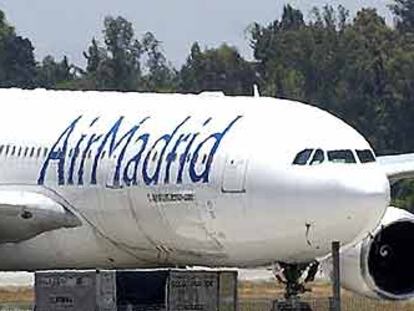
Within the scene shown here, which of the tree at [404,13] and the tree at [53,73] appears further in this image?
the tree at [404,13]

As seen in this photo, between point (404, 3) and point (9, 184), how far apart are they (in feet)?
286

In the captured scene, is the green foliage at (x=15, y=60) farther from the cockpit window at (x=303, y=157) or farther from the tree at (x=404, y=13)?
the cockpit window at (x=303, y=157)

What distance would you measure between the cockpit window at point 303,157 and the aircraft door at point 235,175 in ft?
2.61

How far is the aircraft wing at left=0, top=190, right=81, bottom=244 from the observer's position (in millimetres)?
33406

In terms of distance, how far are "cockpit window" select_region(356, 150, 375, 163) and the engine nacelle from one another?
2185mm

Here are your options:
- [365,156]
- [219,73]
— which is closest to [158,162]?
[365,156]

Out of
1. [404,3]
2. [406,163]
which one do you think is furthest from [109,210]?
[404,3]

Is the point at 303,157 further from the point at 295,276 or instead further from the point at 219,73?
the point at 219,73

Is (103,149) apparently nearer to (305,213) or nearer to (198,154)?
(198,154)

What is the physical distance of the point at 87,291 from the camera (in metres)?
29.7

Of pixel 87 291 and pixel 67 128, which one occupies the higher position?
pixel 67 128

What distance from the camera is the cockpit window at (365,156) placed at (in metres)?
30.4

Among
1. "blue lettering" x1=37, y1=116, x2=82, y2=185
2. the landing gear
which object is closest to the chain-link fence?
the landing gear

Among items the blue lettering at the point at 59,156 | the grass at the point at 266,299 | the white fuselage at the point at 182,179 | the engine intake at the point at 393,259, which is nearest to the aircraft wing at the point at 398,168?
the engine intake at the point at 393,259
